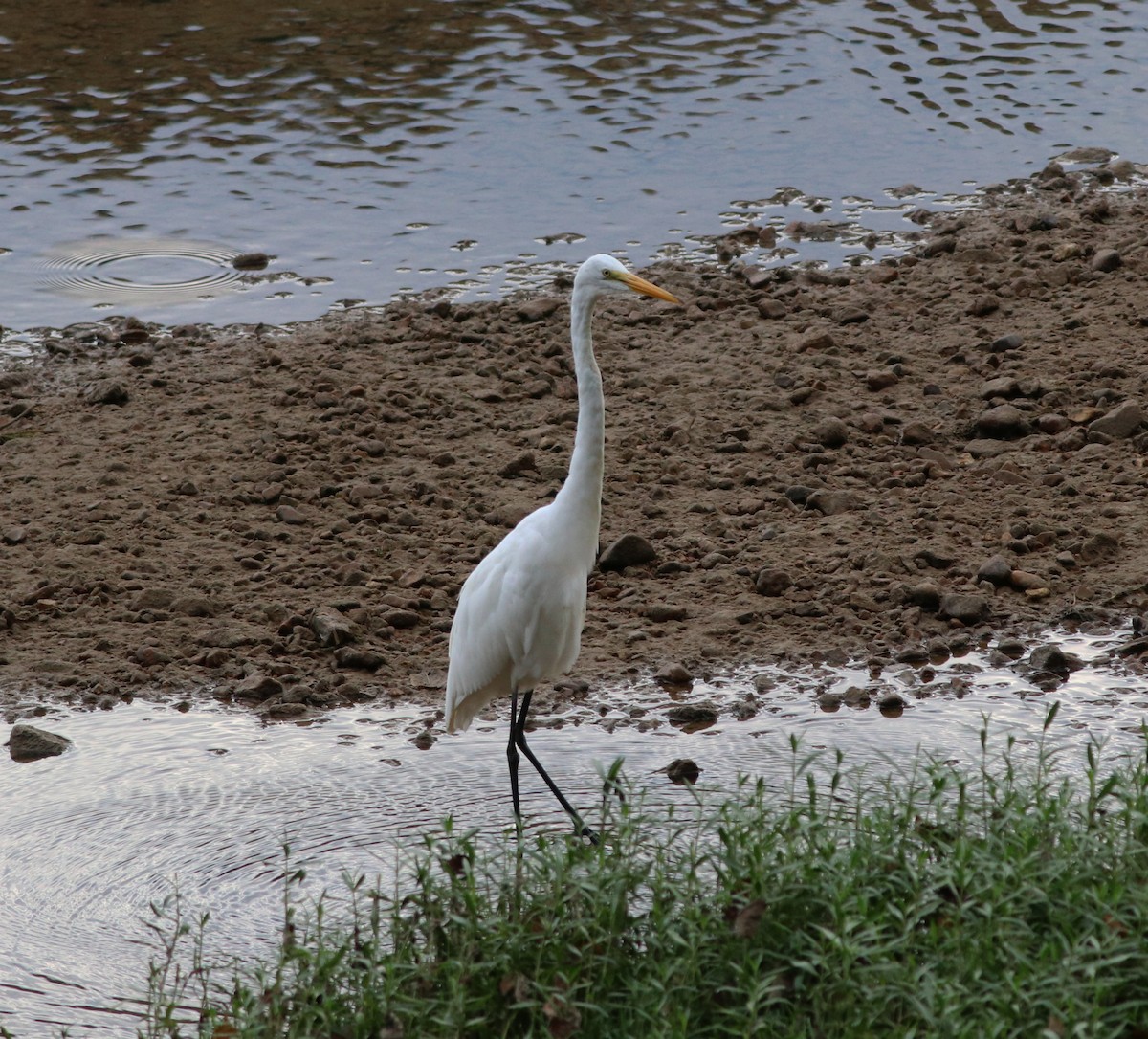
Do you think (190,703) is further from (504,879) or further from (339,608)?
(504,879)

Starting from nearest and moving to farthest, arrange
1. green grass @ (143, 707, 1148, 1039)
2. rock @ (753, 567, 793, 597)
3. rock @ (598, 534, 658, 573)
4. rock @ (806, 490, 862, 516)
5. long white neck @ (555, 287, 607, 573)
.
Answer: green grass @ (143, 707, 1148, 1039)
long white neck @ (555, 287, 607, 573)
rock @ (753, 567, 793, 597)
rock @ (598, 534, 658, 573)
rock @ (806, 490, 862, 516)

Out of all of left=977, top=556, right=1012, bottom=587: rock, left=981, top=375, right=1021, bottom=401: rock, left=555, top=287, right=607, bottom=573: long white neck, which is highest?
left=555, top=287, right=607, bottom=573: long white neck

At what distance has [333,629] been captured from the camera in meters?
6.09

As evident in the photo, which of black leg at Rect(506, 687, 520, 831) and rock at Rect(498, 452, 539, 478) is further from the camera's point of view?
rock at Rect(498, 452, 539, 478)

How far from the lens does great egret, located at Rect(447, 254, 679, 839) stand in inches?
197

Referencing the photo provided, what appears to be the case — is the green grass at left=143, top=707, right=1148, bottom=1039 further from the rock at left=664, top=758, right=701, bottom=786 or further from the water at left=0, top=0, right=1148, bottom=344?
the water at left=0, top=0, right=1148, bottom=344

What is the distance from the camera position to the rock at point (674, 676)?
19.3 ft

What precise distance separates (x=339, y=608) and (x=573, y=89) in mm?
7958

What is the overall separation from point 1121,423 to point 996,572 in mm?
1409

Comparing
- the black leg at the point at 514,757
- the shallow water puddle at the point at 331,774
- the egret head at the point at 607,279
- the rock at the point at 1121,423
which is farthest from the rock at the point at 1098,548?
the black leg at the point at 514,757

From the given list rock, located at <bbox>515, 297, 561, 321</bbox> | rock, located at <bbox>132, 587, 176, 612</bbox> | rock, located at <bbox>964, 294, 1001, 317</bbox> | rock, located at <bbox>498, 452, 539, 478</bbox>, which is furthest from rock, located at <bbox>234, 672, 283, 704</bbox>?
rock, located at <bbox>964, 294, 1001, 317</bbox>

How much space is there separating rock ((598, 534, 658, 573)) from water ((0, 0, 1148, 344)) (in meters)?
3.54

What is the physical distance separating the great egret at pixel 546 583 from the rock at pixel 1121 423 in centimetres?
290

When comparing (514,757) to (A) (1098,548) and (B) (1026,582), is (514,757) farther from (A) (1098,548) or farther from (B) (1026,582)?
(A) (1098,548)
